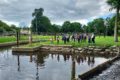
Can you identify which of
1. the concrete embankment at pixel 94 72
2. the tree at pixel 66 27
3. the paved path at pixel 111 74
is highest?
the tree at pixel 66 27

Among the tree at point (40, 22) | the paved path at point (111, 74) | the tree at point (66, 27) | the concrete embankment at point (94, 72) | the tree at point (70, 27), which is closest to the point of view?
the concrete embankment at point (94, 72)

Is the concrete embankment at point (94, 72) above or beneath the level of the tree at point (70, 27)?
beneath

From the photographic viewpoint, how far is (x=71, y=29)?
17175 cm

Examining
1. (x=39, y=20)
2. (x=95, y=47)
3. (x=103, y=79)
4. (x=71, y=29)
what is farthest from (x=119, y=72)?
(x=71, y=29)

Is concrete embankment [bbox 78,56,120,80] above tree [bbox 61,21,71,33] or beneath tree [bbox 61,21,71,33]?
beneath

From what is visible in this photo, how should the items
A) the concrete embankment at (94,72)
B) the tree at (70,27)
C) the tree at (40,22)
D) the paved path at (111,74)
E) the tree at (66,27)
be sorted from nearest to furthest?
1. the concrete embankment at (94,72)
2. the paved path at (111,74)
3. the tree at (40,22)
4. the tree at (66,27)
5. the tree at (70,27)

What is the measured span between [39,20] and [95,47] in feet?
328

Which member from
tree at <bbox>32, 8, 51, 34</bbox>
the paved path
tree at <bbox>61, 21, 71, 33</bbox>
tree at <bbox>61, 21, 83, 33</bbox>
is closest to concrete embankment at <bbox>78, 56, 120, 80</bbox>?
the paved path

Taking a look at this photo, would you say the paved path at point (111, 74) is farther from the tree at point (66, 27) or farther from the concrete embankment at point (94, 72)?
the tree at point (66, 27)

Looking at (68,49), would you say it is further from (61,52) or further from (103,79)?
(103,79)

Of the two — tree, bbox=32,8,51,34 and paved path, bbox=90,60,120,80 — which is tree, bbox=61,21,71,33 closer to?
tree, bbox=32,8,51,34

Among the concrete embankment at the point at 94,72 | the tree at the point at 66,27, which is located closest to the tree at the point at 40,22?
the tree at the point at 66,27

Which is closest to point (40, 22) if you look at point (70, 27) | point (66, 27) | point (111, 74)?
point (66, 27)

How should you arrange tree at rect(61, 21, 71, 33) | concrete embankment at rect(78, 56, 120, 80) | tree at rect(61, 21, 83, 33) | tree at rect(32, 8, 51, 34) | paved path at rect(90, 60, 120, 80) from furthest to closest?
1. tree at rect(61, 21, 83, 33)
2. tree at rect(61, 21, 71, 33)
3. tree at rect(32, 8, 51, 34)
4. paved path at rect(90, 60, 120, 80)
5. concrete embankment at rect(78, 56, 120, 80)
